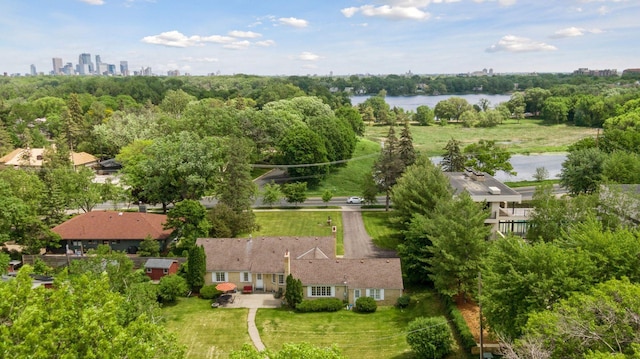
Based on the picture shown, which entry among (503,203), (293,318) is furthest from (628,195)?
(293,318)

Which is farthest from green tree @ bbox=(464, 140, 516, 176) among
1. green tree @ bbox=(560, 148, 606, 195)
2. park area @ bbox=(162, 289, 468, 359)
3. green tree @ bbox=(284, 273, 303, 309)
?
green tree @ bbox=(284, 273, 303, 309)

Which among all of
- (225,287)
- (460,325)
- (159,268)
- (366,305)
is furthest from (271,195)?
(460,325)

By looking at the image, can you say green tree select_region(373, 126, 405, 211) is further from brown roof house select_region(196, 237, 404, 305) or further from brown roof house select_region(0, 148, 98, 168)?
brown roof house select_region(0, 148, 98, 168)

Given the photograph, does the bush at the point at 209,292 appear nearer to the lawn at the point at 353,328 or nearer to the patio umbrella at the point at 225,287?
the patio umbrella at the point at 225,287

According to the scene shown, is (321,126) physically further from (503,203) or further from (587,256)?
(587,256)

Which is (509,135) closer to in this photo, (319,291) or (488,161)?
(488,161)

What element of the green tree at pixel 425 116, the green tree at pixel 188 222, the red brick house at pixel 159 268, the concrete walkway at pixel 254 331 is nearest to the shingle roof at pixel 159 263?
the red brick house at pixel 159 268
